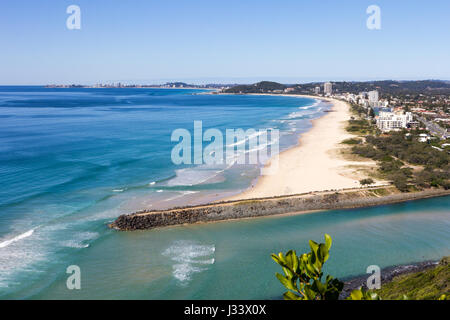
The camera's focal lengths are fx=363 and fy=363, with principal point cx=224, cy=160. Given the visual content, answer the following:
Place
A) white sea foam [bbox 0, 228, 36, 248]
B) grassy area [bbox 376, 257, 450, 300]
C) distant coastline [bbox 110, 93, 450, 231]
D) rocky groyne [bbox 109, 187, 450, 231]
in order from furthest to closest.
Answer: distant coastline [bbox 110, 93, 450, 231] < rocky groyne [bbox 109, 187, 450, 231] < white sea foam [bbox 0, 228, 36, 248] < grassy area [bbox 376, 257, 450, 300]

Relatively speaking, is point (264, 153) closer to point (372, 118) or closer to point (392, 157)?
point (392, 157)

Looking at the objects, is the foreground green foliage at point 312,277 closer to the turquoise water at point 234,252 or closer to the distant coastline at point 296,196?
the turquoise water at point 234,252

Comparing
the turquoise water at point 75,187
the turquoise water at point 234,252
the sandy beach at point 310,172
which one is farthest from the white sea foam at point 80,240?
the sandy beach at point 310,172

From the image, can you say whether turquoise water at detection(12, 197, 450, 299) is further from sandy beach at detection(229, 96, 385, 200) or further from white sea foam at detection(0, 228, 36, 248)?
sandy beach at detection(229, 96, 385, 200)

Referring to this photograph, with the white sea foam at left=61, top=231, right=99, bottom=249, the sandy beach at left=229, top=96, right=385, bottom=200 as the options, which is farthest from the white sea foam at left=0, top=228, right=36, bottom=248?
the sandy beach at left=229, top=96, right=385, bottom=200

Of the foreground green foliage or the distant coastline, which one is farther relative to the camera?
the distant coastline

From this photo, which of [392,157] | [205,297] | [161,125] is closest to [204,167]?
[392,157]

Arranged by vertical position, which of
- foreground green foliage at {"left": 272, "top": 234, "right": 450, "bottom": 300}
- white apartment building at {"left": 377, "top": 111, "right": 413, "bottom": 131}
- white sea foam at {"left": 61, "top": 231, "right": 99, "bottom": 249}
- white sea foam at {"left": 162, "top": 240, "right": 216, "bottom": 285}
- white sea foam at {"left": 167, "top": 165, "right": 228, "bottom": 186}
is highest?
white apartment building at {"left": 377, "top": 111, "right": 413, "bottom": 131}
